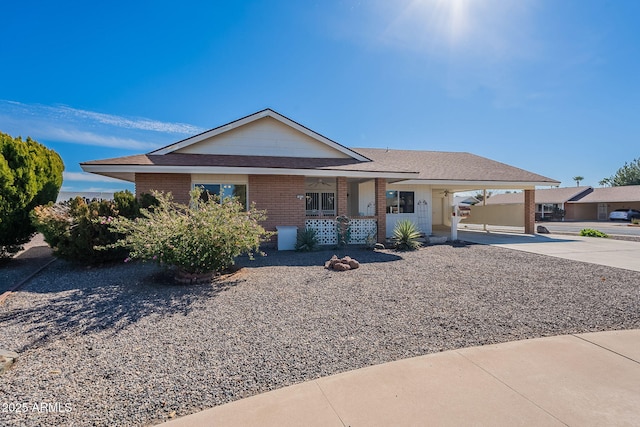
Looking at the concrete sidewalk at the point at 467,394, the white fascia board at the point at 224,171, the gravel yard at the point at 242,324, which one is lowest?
the concrete sidewalk at the point at 467,394

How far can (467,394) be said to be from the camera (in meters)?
3.05

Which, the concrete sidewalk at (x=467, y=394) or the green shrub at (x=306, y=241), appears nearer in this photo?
the concrete sidewalk at (x=467, y=394)

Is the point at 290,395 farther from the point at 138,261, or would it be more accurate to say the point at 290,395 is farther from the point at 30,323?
the point at 138,261

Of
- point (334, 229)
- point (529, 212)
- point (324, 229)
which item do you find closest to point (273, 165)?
point (324, 229)

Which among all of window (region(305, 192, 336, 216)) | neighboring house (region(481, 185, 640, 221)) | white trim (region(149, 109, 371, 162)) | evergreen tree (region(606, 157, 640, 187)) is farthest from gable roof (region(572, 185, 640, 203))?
white trim (region(149, 109, 371, 162))

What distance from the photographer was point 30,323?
4832mm

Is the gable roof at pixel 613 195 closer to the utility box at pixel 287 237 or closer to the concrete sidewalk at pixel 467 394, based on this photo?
the utility box at pixel 287 237

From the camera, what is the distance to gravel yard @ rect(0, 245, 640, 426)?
10.3 ft

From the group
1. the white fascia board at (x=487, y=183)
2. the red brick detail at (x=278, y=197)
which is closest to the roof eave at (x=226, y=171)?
the red brick detail at (x=278, y=197)

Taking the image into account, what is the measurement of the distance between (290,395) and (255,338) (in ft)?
4.56

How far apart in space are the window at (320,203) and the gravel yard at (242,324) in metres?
9.37

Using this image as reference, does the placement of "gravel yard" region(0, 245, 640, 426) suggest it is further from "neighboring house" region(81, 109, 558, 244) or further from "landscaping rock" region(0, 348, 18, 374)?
"neighboring house" region(81, 109, 558, 244)

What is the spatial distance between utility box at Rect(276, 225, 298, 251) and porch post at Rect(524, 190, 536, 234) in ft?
48.7

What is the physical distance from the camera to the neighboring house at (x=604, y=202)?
40562 millimetres
